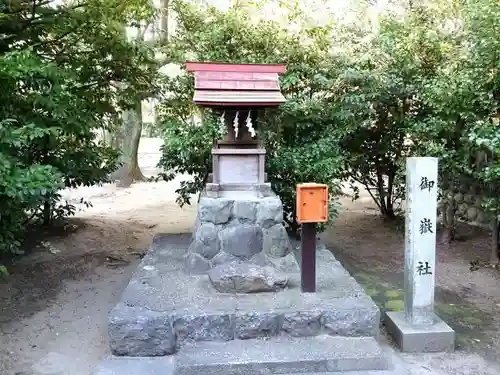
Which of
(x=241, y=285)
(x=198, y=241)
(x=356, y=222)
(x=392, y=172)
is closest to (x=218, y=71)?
(x=198, y=241)

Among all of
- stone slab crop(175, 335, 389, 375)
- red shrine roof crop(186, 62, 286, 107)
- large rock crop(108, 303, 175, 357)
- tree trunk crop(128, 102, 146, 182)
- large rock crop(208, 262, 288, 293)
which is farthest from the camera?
tree trunk crop(128, 102, 146, 182)

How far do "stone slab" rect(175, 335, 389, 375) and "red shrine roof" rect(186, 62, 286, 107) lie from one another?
2.19 metres

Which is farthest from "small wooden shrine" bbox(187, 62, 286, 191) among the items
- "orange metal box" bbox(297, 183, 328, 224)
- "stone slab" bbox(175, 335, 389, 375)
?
"stone slab" bbox(175, 335, 389, 375)

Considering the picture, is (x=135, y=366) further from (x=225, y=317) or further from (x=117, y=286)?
(x=117, y=286)

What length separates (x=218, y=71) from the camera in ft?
15.6

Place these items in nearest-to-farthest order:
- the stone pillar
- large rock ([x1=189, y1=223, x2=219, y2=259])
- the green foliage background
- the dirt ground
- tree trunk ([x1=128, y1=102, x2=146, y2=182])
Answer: the dirt ground → the stone pillar → large rock ([x1=189, y1=223, x2=219, y2=259]) → the green foliage background → tree trunk ([x1=128, y1=102, x2=146, y2=182])

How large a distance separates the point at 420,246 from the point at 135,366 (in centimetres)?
248

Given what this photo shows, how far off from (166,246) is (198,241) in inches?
45.3

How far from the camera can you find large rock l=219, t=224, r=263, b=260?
4.64 meters

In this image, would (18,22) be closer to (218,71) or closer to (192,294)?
(218,71)

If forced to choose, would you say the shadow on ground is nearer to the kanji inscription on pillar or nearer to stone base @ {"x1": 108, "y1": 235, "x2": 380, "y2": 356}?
the kanji inscription on pillar

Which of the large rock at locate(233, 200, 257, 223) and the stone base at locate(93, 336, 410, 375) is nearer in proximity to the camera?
the stone base at locate(93, 336, 410, 375)

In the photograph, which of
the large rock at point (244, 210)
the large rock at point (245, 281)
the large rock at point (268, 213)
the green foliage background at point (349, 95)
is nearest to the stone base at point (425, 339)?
the large rock at point (245, 281)

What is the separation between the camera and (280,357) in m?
3.55
